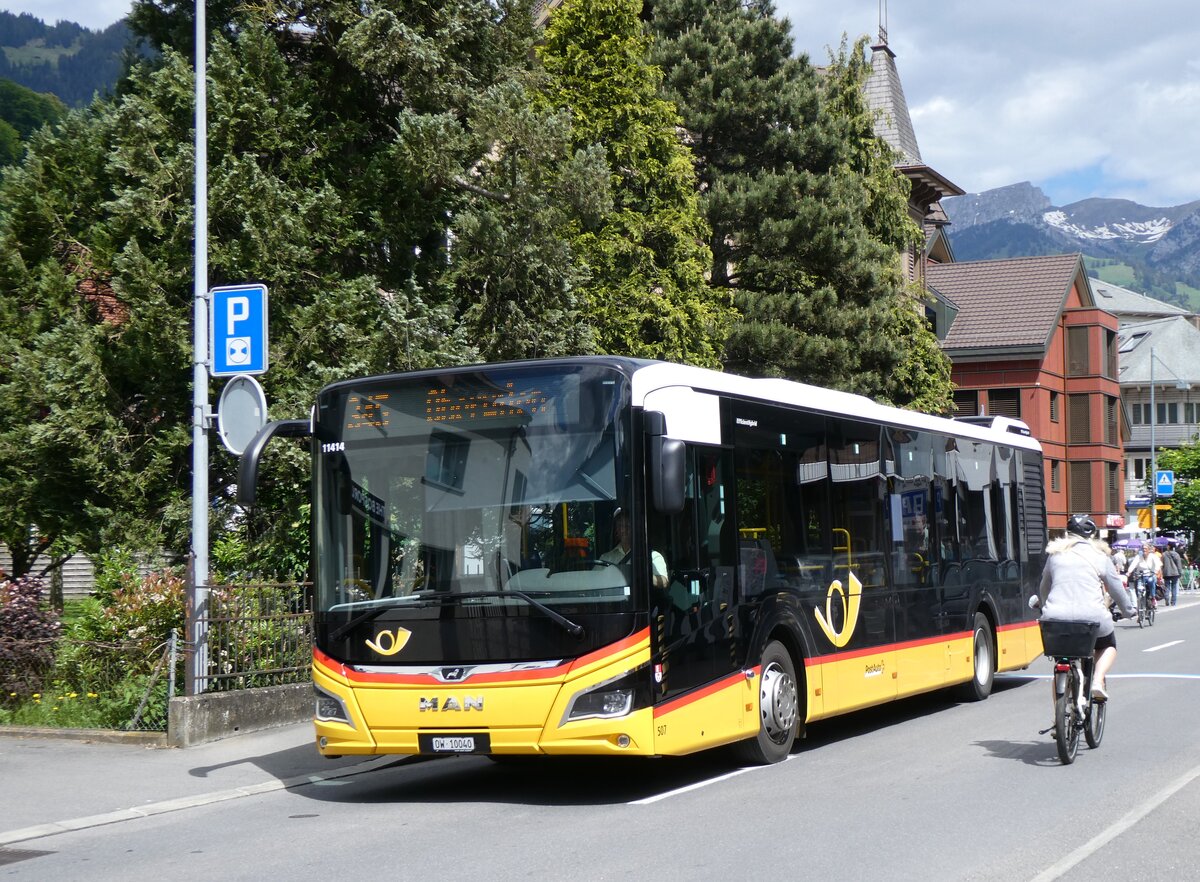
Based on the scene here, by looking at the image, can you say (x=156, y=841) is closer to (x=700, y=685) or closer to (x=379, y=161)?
(x=700, y=685)

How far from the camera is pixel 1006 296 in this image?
70.4m

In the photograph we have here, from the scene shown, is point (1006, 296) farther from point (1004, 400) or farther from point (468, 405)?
point (468, 405)

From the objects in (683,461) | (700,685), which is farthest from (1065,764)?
(683,461)

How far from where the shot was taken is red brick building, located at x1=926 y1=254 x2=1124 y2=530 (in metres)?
67.2

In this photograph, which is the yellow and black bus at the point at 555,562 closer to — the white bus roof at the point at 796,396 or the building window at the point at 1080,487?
the white bus roof at the point at 796,396

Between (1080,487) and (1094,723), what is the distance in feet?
205

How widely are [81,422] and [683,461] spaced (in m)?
11.4

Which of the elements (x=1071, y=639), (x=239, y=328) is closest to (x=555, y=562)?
(x=1071, y=639)

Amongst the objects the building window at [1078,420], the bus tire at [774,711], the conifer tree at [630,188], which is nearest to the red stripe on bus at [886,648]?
the bus tire at [774,711]

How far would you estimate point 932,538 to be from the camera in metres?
15.3

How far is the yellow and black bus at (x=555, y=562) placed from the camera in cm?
970

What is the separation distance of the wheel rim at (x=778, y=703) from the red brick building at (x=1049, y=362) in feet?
186

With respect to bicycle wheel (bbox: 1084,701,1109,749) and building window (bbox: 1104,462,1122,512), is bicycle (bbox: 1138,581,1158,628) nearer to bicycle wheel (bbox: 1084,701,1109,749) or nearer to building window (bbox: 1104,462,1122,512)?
bicycle wheel (bbox: 1084,701,1109,749)

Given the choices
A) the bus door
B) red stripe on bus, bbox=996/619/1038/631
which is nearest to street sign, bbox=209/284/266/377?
the bus door
